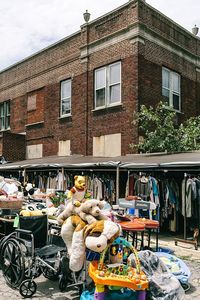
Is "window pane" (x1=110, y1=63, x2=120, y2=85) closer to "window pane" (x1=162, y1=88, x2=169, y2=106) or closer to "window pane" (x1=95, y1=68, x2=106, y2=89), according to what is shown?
"window pane" (x1=95, y1=68, x2=106, y2=89)

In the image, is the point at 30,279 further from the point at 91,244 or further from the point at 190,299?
the point at 190,299

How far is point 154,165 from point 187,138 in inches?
198

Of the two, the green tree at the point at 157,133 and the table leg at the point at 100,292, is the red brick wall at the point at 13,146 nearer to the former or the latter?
the green tree at the point at 157,133

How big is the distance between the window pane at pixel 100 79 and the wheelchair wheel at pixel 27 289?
12.2 metres

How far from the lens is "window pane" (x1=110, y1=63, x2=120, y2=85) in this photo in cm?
1608

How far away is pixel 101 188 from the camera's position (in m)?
12.7

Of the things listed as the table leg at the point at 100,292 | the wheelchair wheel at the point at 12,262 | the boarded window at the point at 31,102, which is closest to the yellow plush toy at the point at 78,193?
the wheelchair wheel at the point at 12,262

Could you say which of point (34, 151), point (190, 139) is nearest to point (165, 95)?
point (190, 139)

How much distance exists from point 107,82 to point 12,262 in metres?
11.7

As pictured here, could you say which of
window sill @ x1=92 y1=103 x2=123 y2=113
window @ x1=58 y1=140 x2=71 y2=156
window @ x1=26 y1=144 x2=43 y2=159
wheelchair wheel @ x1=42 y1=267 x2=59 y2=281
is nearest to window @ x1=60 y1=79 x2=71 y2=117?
window @ x1=58 y1=140 x2=71 y2=156

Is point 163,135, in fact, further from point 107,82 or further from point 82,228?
Result: point 82,228

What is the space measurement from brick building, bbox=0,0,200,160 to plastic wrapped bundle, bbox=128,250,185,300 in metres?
9.53

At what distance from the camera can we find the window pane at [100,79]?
1672 cm

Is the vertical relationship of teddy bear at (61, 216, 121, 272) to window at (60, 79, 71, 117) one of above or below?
below
